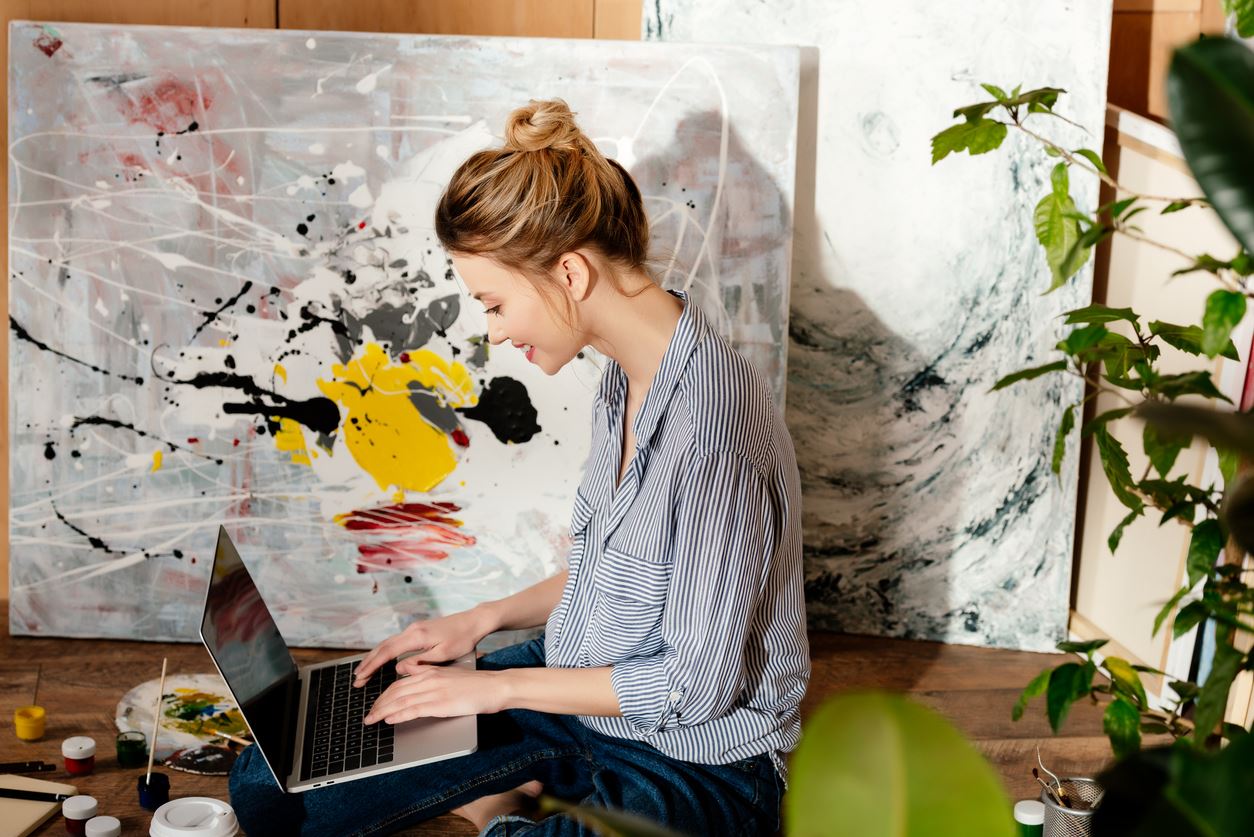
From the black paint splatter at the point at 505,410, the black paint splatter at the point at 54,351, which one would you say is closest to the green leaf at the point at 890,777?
the black paint splatter at the point at 505,410

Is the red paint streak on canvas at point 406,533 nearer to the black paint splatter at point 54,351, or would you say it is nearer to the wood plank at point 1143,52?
the black paint splatter at point 54,351

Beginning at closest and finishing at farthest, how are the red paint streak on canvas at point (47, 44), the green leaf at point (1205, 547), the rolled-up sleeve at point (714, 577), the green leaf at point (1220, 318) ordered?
1. the green leaf at point (1220, 318)
2. the green leaf at point (1205, 547)
3. the rolled-up sleeve at point (714, 577)
4. the red paint streak on canvas at point (47, 44)

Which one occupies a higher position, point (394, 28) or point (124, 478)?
point (394, 28)

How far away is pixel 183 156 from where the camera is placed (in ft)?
7.34

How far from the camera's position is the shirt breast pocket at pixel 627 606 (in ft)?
4.89

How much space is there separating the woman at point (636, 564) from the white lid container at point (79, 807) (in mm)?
291

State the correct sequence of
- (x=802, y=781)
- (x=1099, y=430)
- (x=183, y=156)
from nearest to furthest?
(x=802, y=781), (x=1099, y=430), (x=183, y=156)

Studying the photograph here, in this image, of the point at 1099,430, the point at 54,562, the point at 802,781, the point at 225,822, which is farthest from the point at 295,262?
the point at 802,781

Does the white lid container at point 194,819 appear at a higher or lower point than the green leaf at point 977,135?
lower

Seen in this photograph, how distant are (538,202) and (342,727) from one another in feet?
2.53

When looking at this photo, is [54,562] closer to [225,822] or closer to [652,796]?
[225,822]

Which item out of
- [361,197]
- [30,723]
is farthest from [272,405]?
[30,723]

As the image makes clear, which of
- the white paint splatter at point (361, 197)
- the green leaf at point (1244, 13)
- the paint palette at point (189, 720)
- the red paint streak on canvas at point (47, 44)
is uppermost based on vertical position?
the red paint streak on canvas at point (47, 44)

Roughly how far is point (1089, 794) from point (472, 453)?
1.22m
